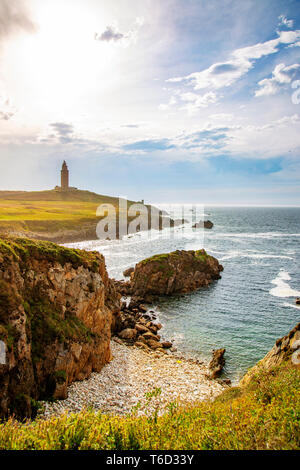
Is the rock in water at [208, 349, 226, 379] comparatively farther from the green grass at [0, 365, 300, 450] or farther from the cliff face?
the green grass at [0, 365, 300, 450]

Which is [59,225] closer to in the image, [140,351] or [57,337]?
[140,351]

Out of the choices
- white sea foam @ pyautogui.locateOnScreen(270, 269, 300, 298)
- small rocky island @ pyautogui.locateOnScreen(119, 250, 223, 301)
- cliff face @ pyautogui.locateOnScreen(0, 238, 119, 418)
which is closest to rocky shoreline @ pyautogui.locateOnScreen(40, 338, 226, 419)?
cliff face @ pyautogui.locateOnScreen(0, 238, 119, 418)

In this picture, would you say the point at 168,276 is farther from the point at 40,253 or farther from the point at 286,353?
the point at 40,253

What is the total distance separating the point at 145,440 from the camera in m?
10.2

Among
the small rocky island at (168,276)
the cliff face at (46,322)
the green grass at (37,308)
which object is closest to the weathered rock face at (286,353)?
the cliff face at (46,322)

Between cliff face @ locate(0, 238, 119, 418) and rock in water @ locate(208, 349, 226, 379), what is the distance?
1108cm

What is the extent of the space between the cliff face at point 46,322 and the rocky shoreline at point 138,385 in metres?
1.15

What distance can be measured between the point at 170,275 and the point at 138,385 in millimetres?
31720

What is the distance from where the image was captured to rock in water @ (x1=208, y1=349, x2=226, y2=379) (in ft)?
90.5

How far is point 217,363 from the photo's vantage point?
29.1m

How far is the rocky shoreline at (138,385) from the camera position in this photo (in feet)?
61.9

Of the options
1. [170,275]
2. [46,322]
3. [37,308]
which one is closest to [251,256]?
[170,275]
